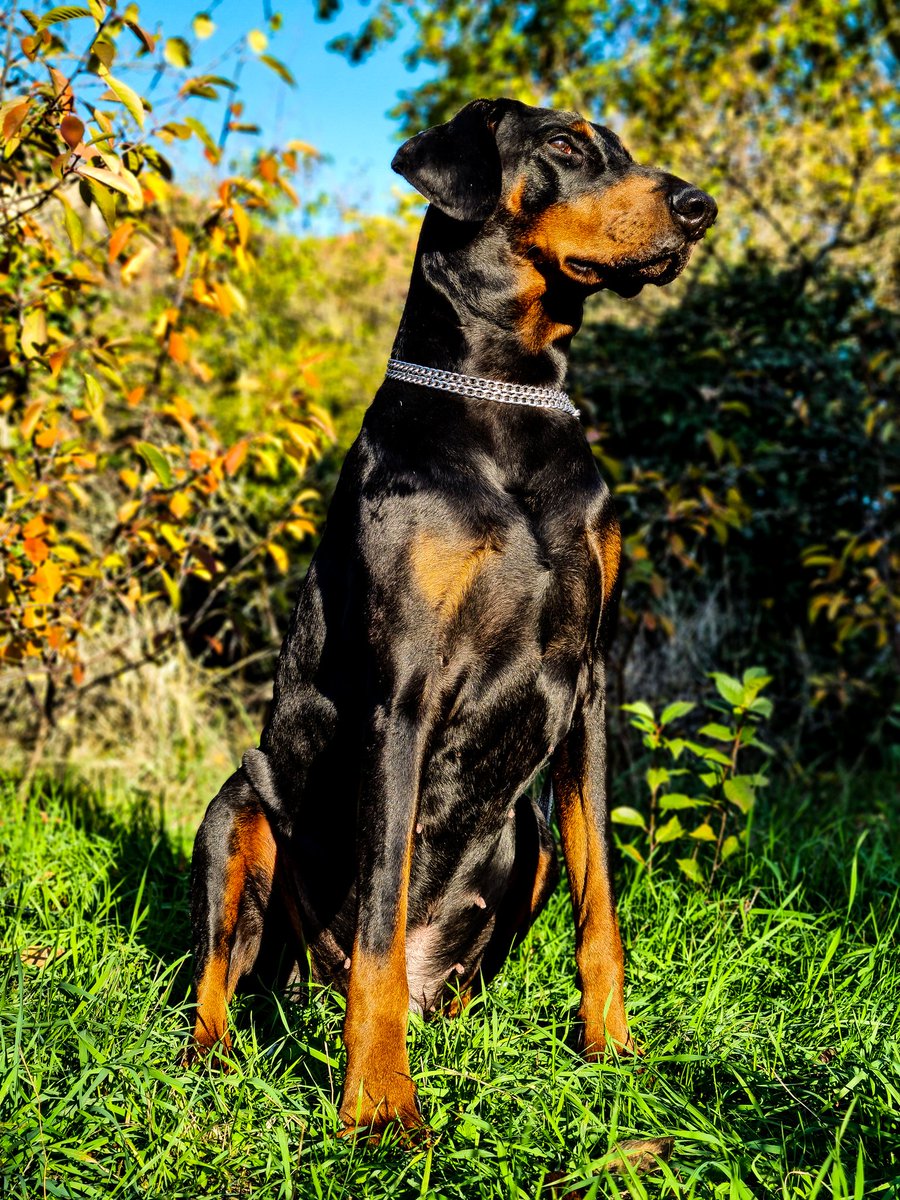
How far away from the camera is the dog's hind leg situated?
7.53ft

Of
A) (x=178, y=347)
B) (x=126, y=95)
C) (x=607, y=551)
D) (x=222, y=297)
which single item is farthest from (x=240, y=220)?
(x=607, y=551)

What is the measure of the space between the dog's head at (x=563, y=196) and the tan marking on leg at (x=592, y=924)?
45.4 inches

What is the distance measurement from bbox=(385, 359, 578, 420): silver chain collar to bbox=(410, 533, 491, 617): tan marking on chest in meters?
0.40

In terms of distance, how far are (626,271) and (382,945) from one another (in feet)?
5.14

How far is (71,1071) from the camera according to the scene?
6.63ft

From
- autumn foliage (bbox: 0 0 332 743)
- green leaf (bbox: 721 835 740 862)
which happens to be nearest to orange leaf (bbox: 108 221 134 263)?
autumn foliage (bbox: 0 0 332 743)

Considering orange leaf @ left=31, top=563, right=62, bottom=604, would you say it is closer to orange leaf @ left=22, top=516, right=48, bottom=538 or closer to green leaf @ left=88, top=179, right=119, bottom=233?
orange leaf @ left=22, top=516, right=48, bottom=538

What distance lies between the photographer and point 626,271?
233 cm

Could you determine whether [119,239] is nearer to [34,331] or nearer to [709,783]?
[34,331]

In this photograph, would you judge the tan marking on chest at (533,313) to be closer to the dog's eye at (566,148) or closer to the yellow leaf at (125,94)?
the dog's eye at (566,148)

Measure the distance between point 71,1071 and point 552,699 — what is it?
1.24m

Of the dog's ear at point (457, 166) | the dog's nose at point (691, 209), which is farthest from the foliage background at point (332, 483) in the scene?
the dog's nose at point (691, 209)

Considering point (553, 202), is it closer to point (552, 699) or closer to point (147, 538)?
point (552, 699)

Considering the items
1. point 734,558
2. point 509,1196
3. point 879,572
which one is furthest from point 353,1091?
point 734,558
